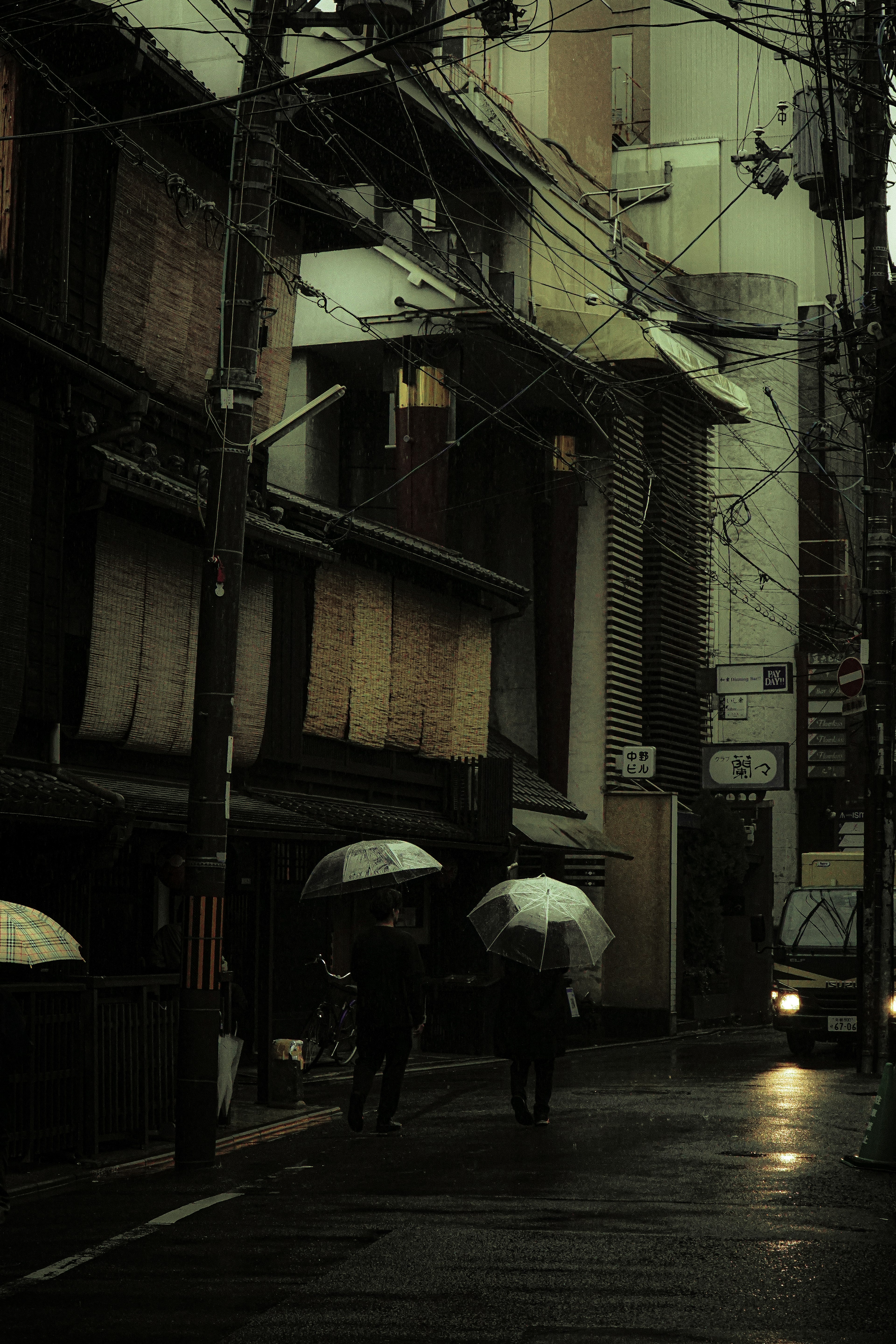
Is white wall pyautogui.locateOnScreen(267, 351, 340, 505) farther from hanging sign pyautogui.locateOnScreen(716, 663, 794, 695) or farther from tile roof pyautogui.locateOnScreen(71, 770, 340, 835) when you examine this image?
tile roof pyautogui.locateOnScreen(71, 770, 340, 835)

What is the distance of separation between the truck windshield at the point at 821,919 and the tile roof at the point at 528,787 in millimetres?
4291

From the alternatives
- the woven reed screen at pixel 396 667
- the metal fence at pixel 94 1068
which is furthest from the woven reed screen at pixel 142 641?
the metal fence at pixel 94 1068

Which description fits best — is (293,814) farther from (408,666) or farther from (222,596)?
(222,596)

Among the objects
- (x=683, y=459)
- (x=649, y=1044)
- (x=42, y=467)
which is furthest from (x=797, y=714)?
(x=42, y=467)

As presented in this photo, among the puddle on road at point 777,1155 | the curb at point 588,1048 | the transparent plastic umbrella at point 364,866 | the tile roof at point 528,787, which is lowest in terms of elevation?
the curb at point 588,1048

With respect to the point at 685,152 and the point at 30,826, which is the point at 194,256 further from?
the point at 685,152

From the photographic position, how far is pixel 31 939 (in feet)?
33.7

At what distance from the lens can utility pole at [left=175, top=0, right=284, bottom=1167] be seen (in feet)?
41.4

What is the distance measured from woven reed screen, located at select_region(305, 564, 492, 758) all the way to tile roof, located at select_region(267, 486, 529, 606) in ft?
1.72

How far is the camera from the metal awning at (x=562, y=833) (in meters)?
27.4

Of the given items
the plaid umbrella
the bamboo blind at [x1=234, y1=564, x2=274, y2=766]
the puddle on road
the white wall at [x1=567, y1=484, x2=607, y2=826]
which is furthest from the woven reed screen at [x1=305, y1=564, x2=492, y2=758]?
the plaid umbrella

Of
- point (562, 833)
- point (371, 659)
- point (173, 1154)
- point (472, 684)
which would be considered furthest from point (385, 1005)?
point (562, 833)

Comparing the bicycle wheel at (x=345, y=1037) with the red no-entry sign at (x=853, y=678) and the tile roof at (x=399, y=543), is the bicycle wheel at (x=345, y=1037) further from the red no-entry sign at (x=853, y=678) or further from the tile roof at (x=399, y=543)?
the red no-entry sign at (x=853, y=678)

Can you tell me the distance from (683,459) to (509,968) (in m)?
21.6
